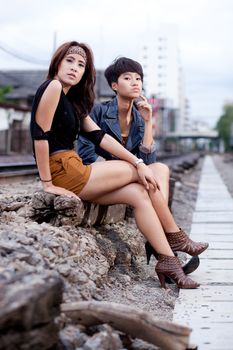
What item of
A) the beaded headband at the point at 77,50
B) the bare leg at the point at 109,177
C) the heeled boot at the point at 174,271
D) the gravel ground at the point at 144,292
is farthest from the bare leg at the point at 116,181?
the beaded headband at the point at 77,50

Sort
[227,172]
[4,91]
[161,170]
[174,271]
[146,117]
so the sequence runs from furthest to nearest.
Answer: [4,91] < [227,172] < [146,117] < [161,170] < [174,271]

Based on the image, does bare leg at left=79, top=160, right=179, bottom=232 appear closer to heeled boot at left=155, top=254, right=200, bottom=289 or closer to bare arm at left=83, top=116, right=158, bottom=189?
bare arm at left=83, top=116, right=158, bottom=189

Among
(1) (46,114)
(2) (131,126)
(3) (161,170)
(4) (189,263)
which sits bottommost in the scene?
(4) (189,263)

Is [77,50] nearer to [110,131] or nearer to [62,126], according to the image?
[62,126]

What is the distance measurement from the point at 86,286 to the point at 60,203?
0.73 metres

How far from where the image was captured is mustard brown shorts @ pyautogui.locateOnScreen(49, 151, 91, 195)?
12.6ft

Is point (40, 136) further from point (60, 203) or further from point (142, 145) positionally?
point (142, 145)

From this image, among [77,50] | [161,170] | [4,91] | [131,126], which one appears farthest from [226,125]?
[77,50]

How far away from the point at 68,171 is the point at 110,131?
826mm

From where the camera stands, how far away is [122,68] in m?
4.35

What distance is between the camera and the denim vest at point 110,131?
179 inches

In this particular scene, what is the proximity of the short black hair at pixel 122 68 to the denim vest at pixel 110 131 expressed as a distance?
0.77ft

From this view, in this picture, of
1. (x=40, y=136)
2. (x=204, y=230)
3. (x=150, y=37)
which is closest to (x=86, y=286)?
(x=40, y=136)

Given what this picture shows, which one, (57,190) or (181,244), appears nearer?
A: (57,190)
